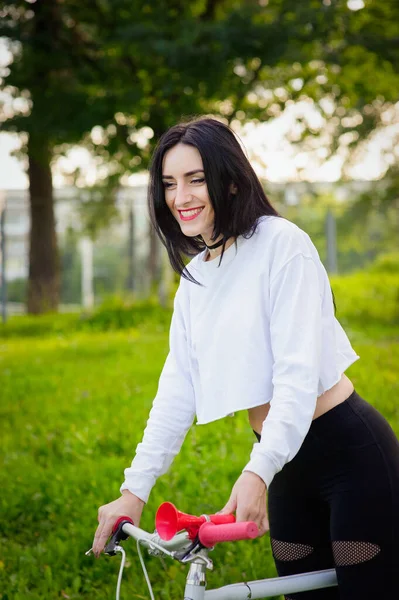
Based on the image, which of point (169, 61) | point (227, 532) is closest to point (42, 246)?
point (169, 61)

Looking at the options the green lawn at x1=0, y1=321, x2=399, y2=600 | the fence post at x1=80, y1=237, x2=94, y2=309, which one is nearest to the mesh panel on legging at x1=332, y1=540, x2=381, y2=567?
the green lawn at x1=0, y1=321, x2=399, y2=600

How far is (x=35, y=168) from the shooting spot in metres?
19.3

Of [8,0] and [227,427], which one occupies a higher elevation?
[8,0]

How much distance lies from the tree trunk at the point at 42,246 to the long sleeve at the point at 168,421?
54.9ft

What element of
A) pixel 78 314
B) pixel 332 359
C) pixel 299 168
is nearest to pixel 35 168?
pixel 78 314

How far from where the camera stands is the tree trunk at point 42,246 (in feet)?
63.7

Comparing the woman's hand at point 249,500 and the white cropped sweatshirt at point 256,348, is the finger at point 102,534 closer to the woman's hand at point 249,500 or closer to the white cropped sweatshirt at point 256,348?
the white cropped sweatshirt at point 256,348

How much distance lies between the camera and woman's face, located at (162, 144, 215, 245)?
2.55 m

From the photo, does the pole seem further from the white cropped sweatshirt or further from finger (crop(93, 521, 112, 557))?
finger (crop(93, 521, 112, 557))

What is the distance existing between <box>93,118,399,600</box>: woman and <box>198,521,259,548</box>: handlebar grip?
394 millimetres

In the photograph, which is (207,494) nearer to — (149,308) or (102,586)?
(102,586)

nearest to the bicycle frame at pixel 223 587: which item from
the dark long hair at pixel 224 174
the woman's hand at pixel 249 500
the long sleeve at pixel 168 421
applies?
the woman's hand at pixel 249 500

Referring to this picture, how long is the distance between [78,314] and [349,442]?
14342mm

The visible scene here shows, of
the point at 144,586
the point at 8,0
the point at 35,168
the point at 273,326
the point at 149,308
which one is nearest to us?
the point at 273,326
